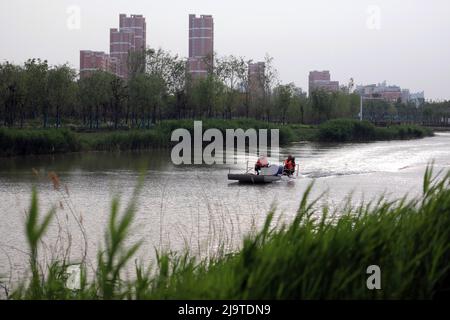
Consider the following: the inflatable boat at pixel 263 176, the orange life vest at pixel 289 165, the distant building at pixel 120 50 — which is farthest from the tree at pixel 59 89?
the inflatable boat at pixel 263 176

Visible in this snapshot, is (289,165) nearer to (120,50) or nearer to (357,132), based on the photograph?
(357,132)

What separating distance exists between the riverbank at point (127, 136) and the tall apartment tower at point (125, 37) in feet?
62.4

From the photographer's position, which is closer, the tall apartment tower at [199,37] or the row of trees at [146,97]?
the row of trees at [146,97]

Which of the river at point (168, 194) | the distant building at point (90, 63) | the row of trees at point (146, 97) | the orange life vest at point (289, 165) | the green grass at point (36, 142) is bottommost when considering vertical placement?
the river at point (168, 194)

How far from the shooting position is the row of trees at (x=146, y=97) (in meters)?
37.2

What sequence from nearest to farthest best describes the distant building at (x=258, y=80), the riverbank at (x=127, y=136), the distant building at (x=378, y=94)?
the riverbank at (x=127, y=136) < the distant building at (x=258, y=80) < the distant building at (x=378, y=94)

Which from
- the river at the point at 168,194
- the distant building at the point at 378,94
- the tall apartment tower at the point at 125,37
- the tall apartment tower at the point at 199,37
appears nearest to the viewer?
the river at the point at 168,194

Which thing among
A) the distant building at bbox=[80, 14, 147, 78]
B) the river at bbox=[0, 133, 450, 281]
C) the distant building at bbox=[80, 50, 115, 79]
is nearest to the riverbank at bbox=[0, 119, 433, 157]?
the river at bbox=[0, 133, 450, 281]

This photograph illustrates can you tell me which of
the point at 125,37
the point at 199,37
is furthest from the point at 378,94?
the point at 125,37

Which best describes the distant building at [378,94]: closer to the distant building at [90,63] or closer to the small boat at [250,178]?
the distant building at [90,63]

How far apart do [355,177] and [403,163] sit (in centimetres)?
720

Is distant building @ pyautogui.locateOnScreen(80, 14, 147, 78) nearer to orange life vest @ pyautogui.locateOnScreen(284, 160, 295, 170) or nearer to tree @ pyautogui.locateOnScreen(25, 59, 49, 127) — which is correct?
tree @ pyautogui.locateOnScreen(25, 59, 49, 127)

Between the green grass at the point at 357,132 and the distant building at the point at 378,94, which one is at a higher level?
the distant building at the point at 378,94

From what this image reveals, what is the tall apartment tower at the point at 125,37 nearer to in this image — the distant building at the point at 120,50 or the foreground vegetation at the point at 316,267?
the distant building at the point at 120,50
